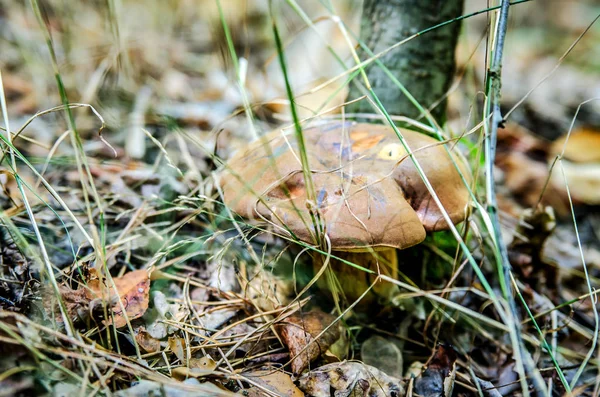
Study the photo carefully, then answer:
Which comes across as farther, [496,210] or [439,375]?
[439,375]

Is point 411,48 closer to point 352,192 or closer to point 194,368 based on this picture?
point 352,192

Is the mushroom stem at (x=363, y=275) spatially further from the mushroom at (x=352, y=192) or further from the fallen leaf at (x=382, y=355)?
the fallen leaf at (x=382, y=355)

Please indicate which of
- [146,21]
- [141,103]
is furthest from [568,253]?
[146,21]

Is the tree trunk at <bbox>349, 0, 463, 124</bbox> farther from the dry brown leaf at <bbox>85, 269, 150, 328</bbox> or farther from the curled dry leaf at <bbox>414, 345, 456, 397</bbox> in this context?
the dry brown leaf at <bbox>85, 269, 150, 328</bbox>

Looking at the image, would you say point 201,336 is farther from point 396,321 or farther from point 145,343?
point 396,321

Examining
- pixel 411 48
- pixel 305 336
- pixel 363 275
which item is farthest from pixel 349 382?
pixel 411 48
